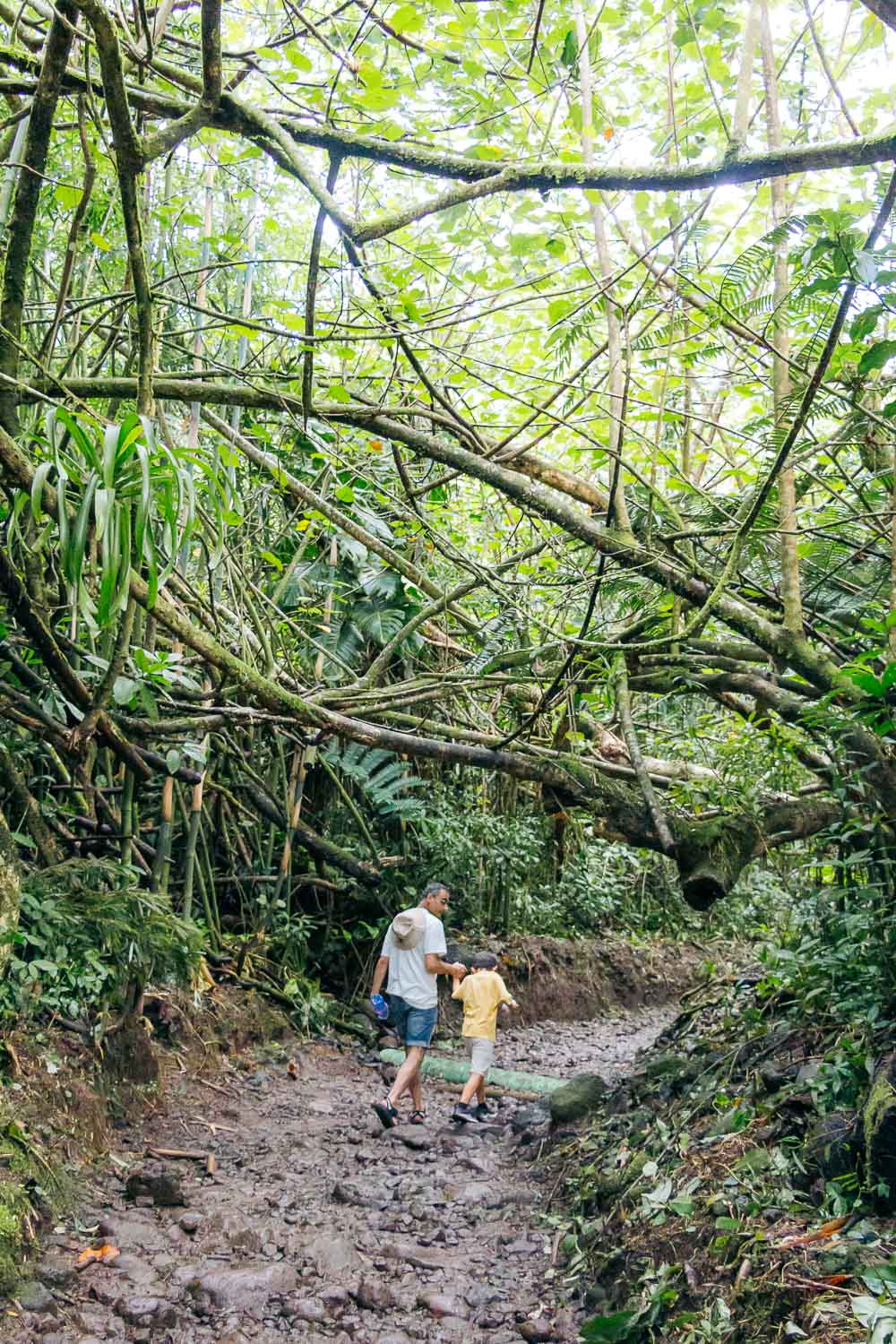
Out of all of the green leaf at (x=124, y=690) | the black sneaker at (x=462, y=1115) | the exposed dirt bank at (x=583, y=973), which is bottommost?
the exposed dirt bank at (x=583, y=973)

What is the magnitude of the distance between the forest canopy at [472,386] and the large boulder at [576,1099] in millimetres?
1527

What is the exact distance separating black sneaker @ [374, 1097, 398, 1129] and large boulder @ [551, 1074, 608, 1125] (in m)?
0.90

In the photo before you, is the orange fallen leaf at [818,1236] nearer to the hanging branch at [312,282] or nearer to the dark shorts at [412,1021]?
the hanging branch at [312,282]

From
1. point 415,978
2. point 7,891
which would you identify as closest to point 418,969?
point 415,978

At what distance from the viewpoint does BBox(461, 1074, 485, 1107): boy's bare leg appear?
5.75 metres

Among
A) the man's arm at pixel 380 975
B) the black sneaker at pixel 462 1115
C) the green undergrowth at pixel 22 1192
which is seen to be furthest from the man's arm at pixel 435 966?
the green undergrowth at pixel 22 1192

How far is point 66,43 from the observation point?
9.23ft

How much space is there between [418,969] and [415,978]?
2.1 inches

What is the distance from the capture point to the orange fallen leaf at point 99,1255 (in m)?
3.53

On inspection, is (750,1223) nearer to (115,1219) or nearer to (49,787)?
(115,1219)

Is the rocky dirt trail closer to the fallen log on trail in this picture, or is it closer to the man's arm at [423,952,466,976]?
the fallen log on trail

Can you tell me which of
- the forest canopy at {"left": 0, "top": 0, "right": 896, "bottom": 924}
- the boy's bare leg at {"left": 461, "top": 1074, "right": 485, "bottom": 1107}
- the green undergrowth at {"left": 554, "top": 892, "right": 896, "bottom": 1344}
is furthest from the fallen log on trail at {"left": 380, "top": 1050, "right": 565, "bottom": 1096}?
the forest canopy at {"left": 0, "top": 0, "right": 896, "bottom": 924}

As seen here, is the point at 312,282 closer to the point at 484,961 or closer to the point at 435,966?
the point at 435,966

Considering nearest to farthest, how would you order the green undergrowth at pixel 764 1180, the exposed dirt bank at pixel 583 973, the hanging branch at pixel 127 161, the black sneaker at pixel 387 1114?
the hanging branch at pixel 127 161 < the green undergrowth at pixel 764 1180 < the black sneaker at pixel 387 1114 < the exposed dirt bank at pixel 583 973
